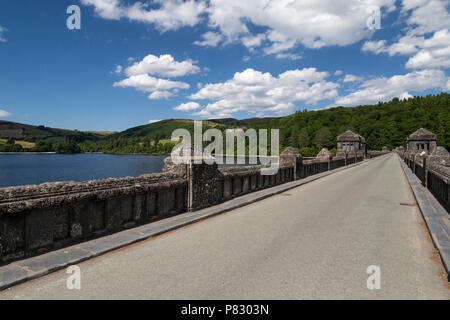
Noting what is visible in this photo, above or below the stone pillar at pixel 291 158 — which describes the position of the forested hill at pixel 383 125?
above

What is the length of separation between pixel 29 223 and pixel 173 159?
460 cm

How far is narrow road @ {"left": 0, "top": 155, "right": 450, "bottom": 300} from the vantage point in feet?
13.3

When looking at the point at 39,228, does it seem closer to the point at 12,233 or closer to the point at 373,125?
the point at 12,233

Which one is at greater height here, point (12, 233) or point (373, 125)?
point (373, 125)

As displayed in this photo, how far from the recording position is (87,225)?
6.07m

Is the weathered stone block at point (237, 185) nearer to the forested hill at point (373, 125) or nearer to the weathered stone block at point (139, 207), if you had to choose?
the weathered stone block at point (139, 207)

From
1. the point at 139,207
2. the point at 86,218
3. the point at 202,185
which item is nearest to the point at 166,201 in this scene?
the point at 139,207

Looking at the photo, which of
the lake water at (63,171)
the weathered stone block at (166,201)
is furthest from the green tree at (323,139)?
the weathered stone block at (166,201)

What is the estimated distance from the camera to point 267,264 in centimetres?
507

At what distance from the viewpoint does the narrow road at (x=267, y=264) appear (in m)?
4.05

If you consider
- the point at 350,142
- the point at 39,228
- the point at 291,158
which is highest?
the point at 350,142

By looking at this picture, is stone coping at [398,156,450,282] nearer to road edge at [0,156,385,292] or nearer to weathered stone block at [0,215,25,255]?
road edge at [0,156,385,292]

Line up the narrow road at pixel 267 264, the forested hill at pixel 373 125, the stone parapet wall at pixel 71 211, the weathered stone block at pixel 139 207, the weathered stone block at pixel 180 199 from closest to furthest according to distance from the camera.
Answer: the narrow road at pixel 267 264 → the stone parapet wall at pixel 71 211 → the weathered stone block at pixel 139 207 → the weathered stone block at pixel 180 199 → the forested hill at pixel 373 125

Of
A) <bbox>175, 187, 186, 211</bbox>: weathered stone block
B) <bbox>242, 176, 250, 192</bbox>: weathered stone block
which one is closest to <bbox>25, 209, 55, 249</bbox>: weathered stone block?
<bbox>175, 187, 186, 211</bbox>: weathered stone block
